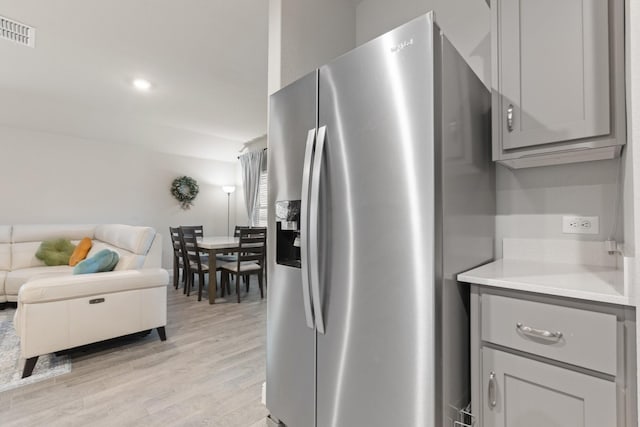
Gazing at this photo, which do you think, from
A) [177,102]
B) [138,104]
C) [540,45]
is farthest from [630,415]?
[138,104]

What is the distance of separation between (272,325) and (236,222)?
5.44m

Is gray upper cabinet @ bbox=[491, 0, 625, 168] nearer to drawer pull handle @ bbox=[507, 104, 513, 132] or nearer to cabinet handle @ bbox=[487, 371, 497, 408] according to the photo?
drawer pull handle @ bbox=[507, 104, 513, 132]

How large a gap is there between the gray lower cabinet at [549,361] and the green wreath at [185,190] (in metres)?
5.81

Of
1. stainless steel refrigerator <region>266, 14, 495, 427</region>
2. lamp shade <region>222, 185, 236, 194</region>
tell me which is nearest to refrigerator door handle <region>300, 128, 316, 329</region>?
stainless steel refrigerator <region>266, 14, 495, 427</region>

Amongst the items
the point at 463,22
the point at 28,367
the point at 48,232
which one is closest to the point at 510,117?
the point at 463,22

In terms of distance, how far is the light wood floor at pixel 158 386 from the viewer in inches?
67.9

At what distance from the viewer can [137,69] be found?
10.9 ft

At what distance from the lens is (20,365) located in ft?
7.54

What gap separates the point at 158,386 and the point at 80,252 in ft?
9.22

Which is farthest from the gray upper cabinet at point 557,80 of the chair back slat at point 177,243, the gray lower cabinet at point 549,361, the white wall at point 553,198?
the chair back slat at point 177,243

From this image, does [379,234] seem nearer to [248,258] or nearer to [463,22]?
[463,22]

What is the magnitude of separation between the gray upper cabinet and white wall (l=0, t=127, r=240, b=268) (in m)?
5.73

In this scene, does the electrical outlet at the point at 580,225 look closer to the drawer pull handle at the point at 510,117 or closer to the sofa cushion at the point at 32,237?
the drawer pull handle at the point at 510,117

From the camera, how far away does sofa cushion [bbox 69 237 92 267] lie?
3893 mm
